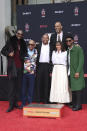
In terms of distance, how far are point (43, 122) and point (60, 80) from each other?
1.08 metres

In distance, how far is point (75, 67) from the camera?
4277mm

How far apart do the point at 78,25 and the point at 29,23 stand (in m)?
1.37

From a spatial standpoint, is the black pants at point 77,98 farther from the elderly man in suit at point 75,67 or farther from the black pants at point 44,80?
the black pants at point 44,80

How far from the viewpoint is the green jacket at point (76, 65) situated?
167 inches

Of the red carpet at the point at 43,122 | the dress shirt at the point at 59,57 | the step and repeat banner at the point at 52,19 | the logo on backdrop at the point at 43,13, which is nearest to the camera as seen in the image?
the red carpet at the point at 43,122

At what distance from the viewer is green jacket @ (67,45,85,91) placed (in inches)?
167

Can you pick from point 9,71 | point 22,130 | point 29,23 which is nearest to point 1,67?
point 29,23

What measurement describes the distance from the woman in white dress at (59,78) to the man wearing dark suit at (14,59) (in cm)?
55

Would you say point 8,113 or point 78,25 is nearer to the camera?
point 8,113

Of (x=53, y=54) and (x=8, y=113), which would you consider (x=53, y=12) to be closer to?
(x=53, y=54)

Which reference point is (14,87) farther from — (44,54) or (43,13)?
(43,13)

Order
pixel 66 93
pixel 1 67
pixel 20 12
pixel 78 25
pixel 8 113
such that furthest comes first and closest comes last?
1. pixel 1 67
2. pixel 20 12
3. pixel 78 25
4. pixel 66 93
5. pixel 8 113

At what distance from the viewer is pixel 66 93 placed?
4.44m

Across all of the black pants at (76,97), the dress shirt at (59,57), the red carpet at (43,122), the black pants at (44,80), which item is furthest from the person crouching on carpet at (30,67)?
the black pants at (76,97)
